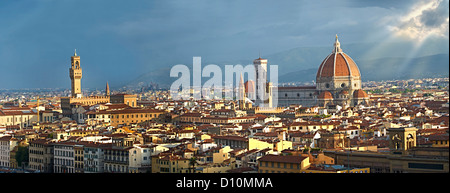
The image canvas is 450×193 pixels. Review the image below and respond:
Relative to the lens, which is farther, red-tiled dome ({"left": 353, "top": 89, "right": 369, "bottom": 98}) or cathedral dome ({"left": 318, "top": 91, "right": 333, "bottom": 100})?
cathedral dome ({"left": 318, "top": 91, "right": 333, "bottom": 100})

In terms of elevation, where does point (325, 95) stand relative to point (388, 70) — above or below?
below

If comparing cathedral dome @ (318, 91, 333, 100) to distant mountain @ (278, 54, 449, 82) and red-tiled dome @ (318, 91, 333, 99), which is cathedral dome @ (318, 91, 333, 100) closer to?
red-tiled dome @ (318, 91, 333, 99)

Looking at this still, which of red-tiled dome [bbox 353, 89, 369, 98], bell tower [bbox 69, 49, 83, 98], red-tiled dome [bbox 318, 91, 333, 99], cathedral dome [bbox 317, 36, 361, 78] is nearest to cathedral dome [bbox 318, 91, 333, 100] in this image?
red-tiled dome [bbox 318, 91, 333, 99]

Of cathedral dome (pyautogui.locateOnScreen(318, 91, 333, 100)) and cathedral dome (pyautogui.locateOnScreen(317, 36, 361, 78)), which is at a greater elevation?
cathedral dome (pyautogui.locateOnScreen(317, 36, 361, 78))

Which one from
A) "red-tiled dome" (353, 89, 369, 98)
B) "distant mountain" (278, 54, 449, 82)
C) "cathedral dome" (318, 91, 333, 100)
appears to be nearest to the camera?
"red-tiled dome" (353, 89, 369, 98)

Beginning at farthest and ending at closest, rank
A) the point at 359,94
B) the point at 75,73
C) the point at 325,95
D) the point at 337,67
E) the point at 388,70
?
the point at 388,70
the point at 337,67
the point at 75,73
the point at 325,95
the point at 359,94

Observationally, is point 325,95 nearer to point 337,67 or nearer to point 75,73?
point 337,67

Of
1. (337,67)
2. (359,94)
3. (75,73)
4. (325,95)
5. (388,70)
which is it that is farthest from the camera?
(388,70)

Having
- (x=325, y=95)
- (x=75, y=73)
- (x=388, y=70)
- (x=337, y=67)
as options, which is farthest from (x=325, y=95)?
(x=388, y=70)

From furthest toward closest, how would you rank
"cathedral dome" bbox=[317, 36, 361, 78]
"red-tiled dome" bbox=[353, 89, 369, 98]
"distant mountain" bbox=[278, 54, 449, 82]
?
"distant mountain" bbox=[278, 54, 449, 82]
"cathedral dome" bbox=[317, 36, 361, 78]
"red-tiled dome" bbox=[353, 89, 369, 98]

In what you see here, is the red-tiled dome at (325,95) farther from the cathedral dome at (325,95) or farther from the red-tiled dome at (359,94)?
the red-tiled dome at (359,94)

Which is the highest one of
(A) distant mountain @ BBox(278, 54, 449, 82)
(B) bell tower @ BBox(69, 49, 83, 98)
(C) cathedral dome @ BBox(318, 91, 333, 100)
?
(A) distant mountain @ BBox(278, 54, 449, 82)
